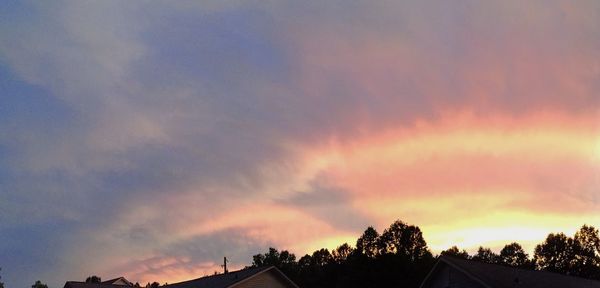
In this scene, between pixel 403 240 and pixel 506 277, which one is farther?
pixel 403 240

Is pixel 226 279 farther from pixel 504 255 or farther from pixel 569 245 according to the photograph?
pixel 504 255

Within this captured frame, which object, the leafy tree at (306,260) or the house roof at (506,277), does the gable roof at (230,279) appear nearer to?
the house roof at (506,277)

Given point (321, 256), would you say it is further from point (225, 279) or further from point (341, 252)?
point (225, 279)

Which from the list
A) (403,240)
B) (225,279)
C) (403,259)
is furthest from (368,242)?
(225,279)

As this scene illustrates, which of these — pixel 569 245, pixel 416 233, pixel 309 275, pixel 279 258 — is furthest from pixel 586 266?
pixel 279 258

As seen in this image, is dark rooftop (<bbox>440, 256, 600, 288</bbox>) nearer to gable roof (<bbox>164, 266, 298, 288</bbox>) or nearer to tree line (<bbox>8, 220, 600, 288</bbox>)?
gable roof (<bbox>164, 266, 298, 288</bbox>)

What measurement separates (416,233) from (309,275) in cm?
2153

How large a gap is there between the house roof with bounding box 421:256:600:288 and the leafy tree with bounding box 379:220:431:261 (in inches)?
2558

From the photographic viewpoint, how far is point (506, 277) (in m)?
35.7

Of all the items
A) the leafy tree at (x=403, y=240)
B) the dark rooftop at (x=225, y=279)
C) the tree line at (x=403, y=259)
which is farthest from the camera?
the leafy tree at (x=403, y=240)

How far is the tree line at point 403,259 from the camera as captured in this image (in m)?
88.0

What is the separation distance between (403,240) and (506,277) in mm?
72344

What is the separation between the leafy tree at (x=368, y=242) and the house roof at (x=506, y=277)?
66905mm

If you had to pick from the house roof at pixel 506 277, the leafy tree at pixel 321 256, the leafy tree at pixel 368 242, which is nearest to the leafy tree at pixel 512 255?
the leafy tree at pixel 368 242
